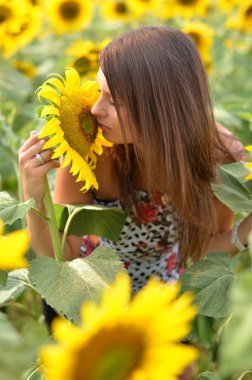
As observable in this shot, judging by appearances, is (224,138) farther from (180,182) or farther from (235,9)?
(235,9)

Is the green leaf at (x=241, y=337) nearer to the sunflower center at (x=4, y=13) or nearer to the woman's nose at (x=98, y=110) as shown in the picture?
the woman's nose at (x=98, y=110)

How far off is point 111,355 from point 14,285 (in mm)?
637

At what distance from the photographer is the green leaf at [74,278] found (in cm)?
87

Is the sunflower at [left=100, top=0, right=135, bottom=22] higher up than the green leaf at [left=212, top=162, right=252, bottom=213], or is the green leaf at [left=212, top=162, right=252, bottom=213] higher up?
the sunflower at [left=100, top=0, right=135, bottom=22]

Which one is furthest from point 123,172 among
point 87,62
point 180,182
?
point 87,62

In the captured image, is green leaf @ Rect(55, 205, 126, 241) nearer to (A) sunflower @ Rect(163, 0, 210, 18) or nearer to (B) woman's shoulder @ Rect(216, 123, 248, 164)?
(B) woman's shoulder @ Rect(216, 123, 248, 164)

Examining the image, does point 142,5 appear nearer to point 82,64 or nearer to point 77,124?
point 82,64

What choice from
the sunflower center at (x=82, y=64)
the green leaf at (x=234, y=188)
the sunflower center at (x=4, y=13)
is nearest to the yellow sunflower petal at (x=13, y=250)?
the green leaf at (x=234, y=188)

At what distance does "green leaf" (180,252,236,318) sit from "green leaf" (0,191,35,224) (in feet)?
0.86

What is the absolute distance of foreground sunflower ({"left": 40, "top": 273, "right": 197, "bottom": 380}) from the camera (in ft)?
1.48

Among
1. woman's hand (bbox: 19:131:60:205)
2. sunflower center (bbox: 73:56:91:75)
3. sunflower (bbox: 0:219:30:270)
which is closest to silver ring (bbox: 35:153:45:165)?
woman's hand (bbox: 19:131:60:205)

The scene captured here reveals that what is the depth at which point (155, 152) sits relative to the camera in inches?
41.6

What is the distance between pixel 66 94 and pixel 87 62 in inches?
33.4

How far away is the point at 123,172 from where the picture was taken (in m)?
1.21
